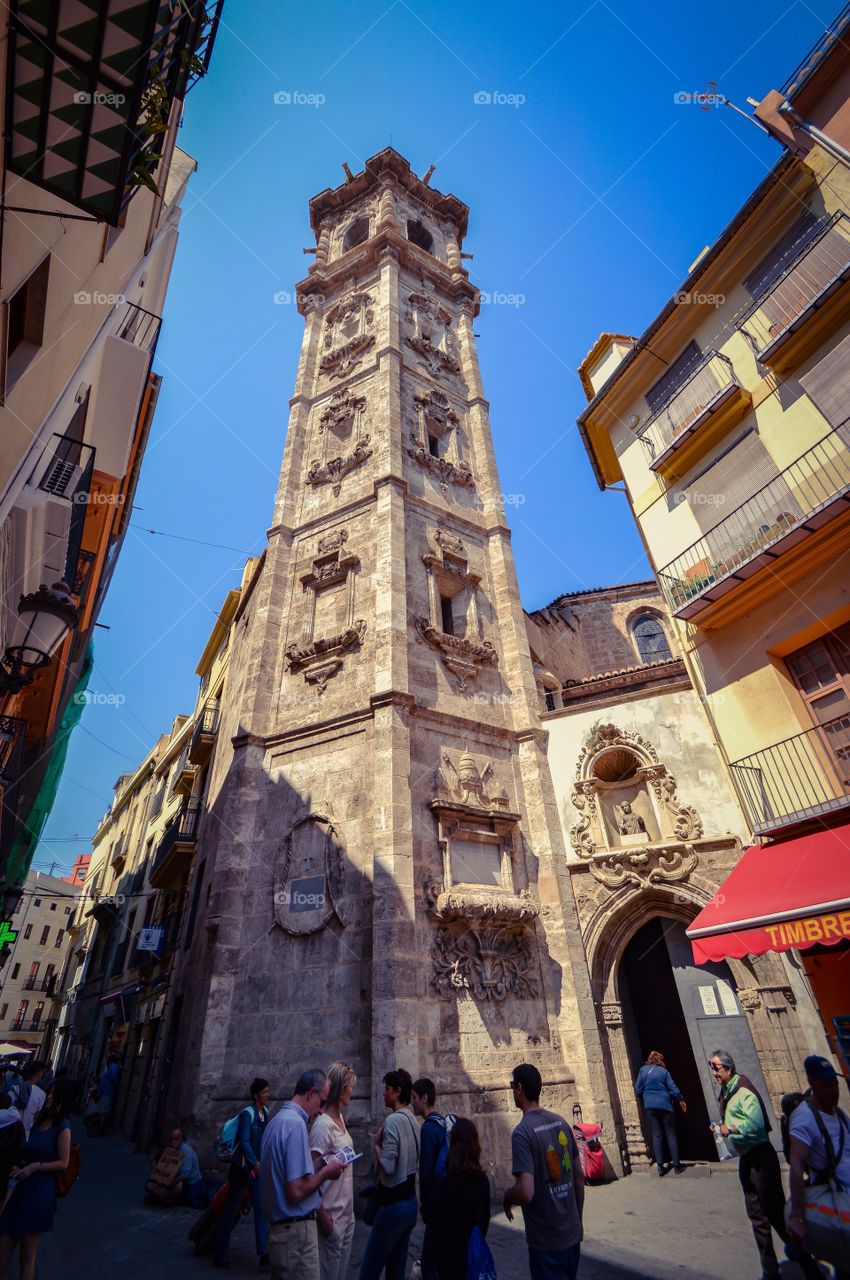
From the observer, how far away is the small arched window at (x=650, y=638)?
23.0m

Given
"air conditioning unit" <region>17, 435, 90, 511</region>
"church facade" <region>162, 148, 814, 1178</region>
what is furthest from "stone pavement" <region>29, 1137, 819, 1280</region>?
"air conditioning unit" <region>17, 435, 90, 511</region>

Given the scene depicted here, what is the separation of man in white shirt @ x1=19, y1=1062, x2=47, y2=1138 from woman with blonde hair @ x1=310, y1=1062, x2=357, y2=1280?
15.8 ft

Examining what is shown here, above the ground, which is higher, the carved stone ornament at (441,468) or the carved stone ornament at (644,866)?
the carved stone ornament at (441,468)

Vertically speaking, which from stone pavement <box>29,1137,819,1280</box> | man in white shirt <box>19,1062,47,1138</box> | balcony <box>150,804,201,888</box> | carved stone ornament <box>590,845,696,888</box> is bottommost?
stone pavement <box>29,1137,819,1280</box>

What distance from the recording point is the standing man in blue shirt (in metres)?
3.47

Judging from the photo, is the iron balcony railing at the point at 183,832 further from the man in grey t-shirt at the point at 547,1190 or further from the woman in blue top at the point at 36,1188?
the man in grey t-shirt at the point at 547,1190

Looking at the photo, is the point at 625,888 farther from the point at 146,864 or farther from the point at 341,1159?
the point at 146,864

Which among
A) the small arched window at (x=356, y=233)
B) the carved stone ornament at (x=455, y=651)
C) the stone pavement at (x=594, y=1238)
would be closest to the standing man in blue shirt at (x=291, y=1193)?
the stone pavement at (x=594, y=1238)

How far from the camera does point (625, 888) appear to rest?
10867mm

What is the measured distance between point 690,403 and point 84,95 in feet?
38.3

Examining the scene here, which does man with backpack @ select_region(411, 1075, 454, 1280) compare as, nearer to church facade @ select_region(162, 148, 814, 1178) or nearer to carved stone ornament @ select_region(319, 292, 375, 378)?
church facade @ select_region(162, 148, 814, 1178)

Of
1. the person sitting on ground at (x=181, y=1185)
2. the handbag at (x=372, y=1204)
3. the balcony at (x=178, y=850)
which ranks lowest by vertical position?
the person sitting on ground at (x=181, y=1185)

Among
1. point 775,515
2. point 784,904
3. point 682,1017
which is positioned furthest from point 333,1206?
point 775,515

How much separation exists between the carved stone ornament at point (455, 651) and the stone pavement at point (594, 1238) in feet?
27.4
